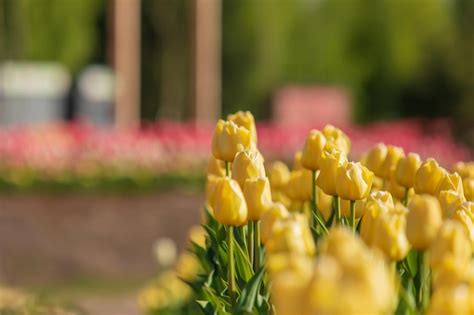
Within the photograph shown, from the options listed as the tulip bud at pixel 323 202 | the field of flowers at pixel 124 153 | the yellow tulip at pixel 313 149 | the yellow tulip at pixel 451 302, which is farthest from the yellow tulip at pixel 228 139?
the field of flowers at pixel 124 153

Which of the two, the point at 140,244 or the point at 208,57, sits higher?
the point at 208,57

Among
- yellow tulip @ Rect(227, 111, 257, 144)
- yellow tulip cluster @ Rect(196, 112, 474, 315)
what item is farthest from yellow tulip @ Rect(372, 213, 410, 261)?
yellow tulip @ Rect(227, 111, 257, 144)

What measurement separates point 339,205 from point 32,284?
250 inches

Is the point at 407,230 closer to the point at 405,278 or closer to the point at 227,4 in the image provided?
the point at 405,278

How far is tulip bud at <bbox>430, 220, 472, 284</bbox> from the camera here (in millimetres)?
1423

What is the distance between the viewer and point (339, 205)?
80.5 inches

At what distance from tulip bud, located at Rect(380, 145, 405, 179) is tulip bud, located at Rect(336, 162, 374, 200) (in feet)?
1.54

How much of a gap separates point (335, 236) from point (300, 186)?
1243 millimetres

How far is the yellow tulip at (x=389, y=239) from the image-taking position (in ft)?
5.03

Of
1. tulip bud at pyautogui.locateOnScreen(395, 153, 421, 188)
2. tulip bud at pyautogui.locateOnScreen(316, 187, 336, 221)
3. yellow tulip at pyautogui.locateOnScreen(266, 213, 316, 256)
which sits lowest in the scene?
tulip bud at pyautogui.locateOnScreen(316, 187, 336, 221)

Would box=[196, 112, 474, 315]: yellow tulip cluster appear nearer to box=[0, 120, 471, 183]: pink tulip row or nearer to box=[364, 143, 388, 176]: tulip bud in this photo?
box=[364, 143, 388, 176]: tulip bud

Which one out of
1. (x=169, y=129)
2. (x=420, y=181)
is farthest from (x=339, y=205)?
(x=169, y=129)

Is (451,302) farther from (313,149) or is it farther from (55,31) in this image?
(55,31)

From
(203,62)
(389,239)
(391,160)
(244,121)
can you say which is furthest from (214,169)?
(203,62)
